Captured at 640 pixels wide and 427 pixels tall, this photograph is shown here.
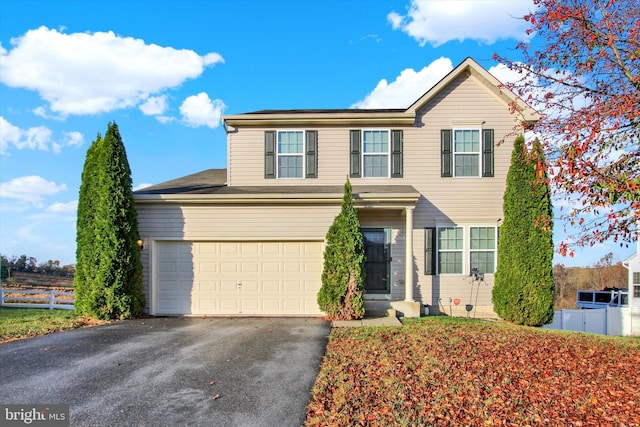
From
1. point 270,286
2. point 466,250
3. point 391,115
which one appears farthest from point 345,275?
point 391,115

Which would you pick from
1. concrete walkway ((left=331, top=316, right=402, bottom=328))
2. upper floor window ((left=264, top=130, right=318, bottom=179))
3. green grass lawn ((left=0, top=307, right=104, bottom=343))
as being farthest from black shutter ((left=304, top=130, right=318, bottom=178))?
green grass lawn ((left=0, top=307, right=104, bottom=343))

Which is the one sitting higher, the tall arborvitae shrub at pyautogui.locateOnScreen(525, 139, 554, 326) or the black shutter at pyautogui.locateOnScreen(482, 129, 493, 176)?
the black shutter at pyautogui.locateOnScreen(482, 129, 493, 176)

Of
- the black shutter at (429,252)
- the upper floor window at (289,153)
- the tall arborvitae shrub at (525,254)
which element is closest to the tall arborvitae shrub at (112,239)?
the upper floor window at (289,153)

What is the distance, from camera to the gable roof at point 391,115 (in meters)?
11.2

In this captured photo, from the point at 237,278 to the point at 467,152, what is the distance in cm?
753

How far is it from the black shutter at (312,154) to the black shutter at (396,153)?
2259mm

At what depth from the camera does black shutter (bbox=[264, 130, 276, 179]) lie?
11.6 meters

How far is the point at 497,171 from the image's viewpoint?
36.9ft

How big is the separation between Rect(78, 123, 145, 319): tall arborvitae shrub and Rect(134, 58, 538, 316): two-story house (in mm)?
590

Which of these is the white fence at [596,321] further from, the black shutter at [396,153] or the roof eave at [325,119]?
the roof eave at [325,119]

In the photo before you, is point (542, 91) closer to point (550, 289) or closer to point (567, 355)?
point (567, 355)

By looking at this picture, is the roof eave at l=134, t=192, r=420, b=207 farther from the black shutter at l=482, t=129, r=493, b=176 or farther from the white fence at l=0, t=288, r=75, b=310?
the white fence at l=0, t=288, r=75, b=310

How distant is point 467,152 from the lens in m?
11.3

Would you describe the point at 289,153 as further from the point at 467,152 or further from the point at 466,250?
the point at 466,250
